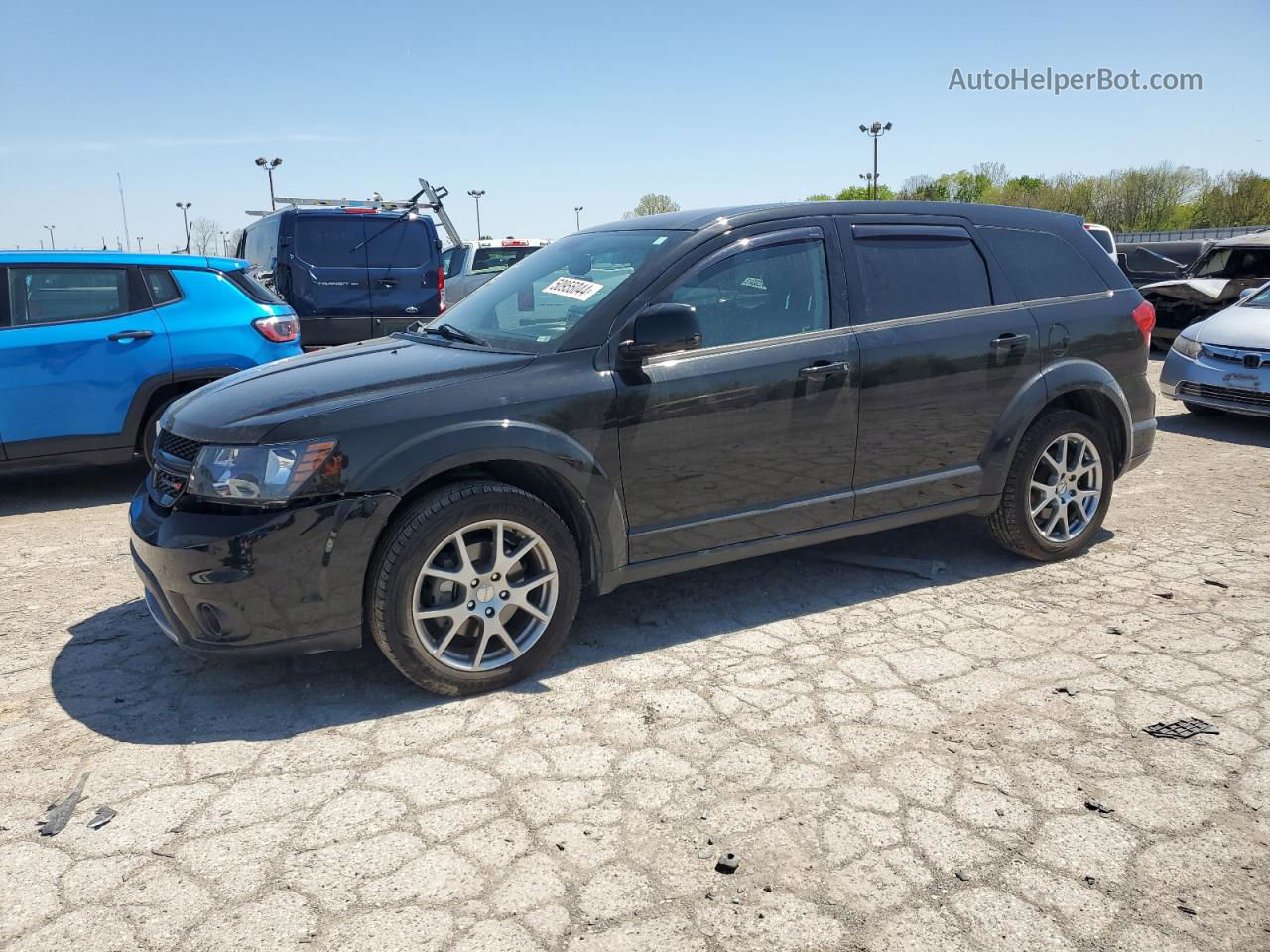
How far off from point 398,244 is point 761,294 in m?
7.89

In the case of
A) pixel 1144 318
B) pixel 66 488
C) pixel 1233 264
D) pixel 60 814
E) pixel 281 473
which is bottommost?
pixel 60 814

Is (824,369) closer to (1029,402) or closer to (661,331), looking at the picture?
(661,331)

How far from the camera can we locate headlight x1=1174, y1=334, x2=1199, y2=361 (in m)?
9.26

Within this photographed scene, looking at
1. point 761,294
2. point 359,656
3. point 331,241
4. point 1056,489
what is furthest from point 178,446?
point 331,241

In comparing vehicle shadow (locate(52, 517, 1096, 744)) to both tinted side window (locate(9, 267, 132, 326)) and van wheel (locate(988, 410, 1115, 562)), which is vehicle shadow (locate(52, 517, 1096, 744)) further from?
tinted side window (locate(9, 267, 132, 326))

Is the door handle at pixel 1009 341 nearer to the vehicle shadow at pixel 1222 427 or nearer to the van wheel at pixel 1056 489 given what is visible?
the van wheel at pixel 1056 489

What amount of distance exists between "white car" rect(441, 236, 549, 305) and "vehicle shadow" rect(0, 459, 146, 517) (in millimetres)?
7724

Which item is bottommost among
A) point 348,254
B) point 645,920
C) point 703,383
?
point 645,920

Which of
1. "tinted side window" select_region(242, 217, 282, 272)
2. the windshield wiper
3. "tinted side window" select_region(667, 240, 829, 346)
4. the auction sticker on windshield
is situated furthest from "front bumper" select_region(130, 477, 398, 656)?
"tinted side window" select_region(242, 217, 282, 272)

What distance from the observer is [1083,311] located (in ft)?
16.7

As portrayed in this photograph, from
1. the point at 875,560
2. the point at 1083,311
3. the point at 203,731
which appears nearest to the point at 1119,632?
the point at 875,560

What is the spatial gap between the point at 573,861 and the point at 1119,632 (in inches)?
Answer: 109

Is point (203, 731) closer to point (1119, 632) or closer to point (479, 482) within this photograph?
point (479, 482)

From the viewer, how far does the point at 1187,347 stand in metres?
9.38
